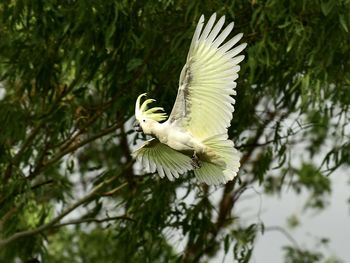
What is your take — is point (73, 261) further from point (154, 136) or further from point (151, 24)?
point (154, 136)

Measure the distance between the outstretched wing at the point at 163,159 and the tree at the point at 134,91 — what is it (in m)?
1.07

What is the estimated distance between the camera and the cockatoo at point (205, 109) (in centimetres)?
461

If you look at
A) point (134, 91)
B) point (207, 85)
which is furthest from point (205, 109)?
point (134, 91)

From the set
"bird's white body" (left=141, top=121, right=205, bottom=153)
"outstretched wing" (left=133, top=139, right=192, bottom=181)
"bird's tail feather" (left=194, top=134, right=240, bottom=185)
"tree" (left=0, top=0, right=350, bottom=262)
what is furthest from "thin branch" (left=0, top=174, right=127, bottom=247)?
"bird's white body" (left=141, top=121, right=205, bottom=153)

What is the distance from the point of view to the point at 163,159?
5238 millimetres

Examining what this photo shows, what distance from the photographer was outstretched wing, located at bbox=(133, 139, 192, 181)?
5133mm

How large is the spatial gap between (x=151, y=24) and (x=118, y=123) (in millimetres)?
732

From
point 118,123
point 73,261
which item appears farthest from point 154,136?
point 73,261

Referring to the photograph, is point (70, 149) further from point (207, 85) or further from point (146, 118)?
point (207, 85)

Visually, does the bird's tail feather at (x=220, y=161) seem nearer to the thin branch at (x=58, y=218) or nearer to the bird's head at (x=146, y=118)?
the bird's head at (x=146, y=118)

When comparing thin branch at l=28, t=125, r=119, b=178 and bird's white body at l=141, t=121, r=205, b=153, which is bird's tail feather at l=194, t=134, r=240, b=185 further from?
thin branch at l=28, t=125, r=119, b=178

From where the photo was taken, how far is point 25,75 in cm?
679

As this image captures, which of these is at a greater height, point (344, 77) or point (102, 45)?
point (102, 45)

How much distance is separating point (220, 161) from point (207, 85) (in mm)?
362
